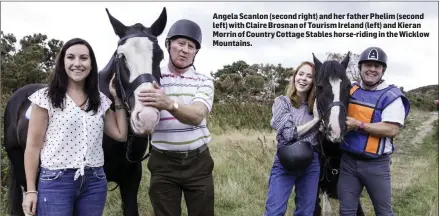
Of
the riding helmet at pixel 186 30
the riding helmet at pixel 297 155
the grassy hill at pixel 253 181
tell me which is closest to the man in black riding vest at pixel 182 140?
the riding helmet at pixel 186 30

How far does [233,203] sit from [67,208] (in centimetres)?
318

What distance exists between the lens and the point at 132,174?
3709 millimetres

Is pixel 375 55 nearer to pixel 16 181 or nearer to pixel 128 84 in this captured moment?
pixel 128 84

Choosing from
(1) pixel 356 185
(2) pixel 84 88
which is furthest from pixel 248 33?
(2) pixel 84 88

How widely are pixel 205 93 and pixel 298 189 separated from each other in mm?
1287

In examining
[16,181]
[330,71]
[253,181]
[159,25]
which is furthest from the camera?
[253,181]

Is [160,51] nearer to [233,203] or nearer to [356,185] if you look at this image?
[356,185]

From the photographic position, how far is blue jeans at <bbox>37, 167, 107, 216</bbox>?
251cm

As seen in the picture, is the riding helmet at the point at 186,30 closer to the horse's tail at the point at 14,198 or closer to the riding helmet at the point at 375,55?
the riding helmet at the point at 375,55

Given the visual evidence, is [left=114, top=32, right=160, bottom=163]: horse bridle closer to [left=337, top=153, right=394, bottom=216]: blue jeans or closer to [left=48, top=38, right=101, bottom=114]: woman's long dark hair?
[left=48, top=38, right=101, bottom=114]: woman's long dark hair

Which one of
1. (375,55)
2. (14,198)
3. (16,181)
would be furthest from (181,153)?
(14,198)

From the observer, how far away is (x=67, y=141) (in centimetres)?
253

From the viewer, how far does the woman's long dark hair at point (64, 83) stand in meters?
2.53

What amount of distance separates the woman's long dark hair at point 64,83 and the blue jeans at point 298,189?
1.67m
